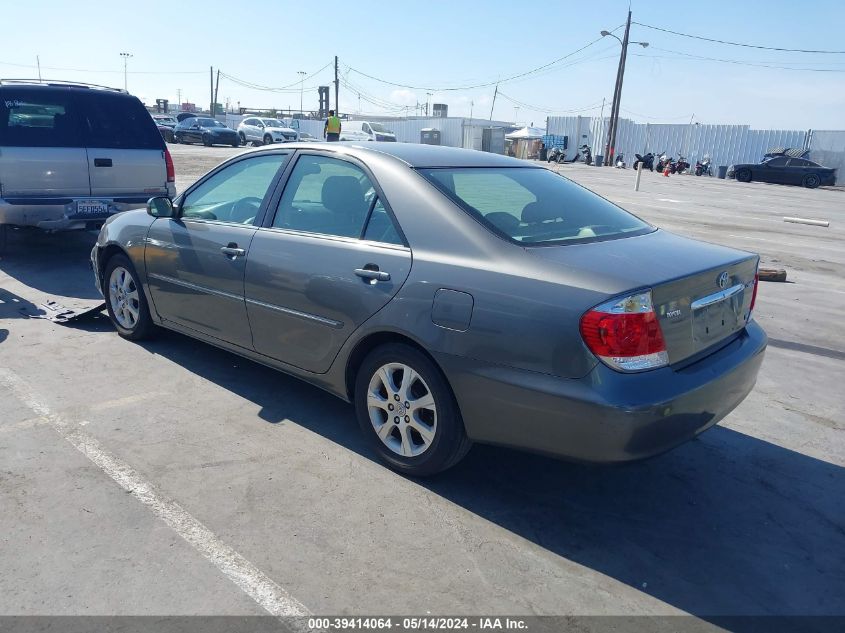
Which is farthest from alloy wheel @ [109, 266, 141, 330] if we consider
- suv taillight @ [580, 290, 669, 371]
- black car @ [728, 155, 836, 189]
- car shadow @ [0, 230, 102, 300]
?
black car @ [728, 155, 836, 189]

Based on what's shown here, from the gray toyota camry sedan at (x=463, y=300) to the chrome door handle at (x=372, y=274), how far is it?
0.01 m

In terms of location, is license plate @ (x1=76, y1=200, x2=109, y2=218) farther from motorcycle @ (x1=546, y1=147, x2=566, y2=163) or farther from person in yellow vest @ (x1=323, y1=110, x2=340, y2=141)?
motorcycle @ (x1=546, y1=147, x2=566, y2=163)

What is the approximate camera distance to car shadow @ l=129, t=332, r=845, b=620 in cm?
287

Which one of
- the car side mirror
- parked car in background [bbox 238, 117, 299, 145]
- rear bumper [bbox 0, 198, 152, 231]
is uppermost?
parked car in background [bbox 238, 117, 299, 145]

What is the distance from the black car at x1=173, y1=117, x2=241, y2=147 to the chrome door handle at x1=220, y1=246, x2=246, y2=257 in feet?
127

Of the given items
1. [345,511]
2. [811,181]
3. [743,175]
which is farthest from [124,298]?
[743,175]

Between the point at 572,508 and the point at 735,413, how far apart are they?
181 cm

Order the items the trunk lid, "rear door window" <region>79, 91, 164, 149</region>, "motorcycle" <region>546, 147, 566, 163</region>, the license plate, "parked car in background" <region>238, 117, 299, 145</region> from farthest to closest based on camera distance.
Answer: "motorcycle" <region>546, 147, 566, 163</region> → "parked car in background" <region>238, 117, 299, 145</region> → "rear door window" <region>79, 91, 164, 149</region> → the license plate → the trunk lid

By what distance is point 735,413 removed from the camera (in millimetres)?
4625

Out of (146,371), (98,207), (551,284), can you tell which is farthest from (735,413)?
(98,207)

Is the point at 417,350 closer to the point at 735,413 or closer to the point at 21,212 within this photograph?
Result: the point at 735,413

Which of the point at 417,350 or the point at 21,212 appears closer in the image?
the point at 417,350

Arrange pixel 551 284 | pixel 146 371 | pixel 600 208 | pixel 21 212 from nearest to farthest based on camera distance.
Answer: pixel 551 284 < pixel 600 208 < pixel 146 371 < pixel 21 212

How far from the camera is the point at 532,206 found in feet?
12.9
